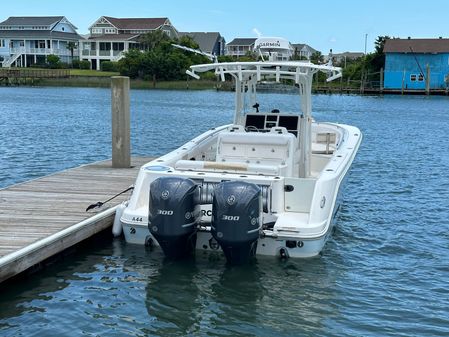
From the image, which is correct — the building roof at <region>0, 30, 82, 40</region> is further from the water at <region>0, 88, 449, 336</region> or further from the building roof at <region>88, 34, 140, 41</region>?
the water at <region>0, 88, 449, 336</region>

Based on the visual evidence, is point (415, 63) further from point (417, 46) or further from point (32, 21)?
point (32, 21)

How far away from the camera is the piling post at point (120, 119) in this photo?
1290 cm

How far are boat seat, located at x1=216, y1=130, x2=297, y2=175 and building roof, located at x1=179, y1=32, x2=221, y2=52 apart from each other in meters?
97.2

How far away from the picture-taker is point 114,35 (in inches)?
3725

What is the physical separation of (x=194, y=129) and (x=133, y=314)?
24.0 metres

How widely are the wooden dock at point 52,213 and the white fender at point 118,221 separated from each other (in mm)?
159

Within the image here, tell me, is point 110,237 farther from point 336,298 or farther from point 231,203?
point 336,298

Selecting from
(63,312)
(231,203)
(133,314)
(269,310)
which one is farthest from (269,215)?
(63,312)

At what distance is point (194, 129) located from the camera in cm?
3048

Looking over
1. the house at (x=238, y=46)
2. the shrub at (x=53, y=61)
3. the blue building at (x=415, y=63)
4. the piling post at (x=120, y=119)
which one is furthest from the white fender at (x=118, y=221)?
the house at (x=238, y=46)

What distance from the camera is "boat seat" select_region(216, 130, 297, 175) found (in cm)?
980

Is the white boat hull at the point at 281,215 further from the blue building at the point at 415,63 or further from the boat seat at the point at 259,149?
the blue building at the point at 415,63

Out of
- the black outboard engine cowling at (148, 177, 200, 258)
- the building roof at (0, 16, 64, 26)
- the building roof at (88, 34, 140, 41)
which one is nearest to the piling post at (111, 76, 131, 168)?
the black outboard engine cowling at (148, 177, 200, 258)

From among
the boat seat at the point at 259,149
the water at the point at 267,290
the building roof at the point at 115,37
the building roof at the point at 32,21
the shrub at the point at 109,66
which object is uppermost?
the building roof at the point at 32,21
